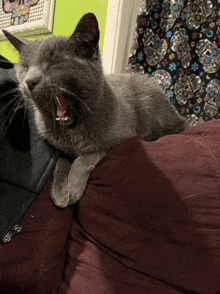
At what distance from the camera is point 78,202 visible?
2.02ft

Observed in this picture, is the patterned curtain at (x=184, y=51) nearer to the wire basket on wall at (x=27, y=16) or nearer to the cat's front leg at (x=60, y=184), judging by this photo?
the wire basket on wall at (x=27, y=16)

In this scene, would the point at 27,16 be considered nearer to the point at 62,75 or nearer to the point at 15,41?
the point at 15,41

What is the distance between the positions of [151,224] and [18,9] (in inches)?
81.5

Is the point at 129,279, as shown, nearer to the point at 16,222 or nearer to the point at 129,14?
the point at 16,222

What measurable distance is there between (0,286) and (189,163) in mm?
638

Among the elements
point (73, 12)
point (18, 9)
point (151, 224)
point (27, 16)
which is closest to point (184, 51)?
point (73, 12)

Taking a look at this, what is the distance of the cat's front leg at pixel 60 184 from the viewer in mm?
590

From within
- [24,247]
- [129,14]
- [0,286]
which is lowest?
[0,286]

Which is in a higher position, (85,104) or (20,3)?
(20,3)

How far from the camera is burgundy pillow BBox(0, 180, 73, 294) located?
0.55 metres

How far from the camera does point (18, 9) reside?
5.72ft

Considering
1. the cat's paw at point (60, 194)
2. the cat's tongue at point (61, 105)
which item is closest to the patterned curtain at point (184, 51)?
the cat's tongue at point (61, 105)

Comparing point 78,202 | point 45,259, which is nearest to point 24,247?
point 45,259

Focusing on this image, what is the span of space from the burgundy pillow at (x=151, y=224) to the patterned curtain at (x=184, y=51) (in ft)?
2.75
